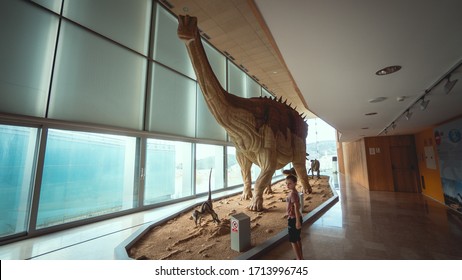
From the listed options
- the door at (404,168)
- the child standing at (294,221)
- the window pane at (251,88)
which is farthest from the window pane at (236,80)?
the child standing at (294,221)

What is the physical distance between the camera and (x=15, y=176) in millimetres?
3098

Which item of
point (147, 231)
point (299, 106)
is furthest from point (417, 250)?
point (299, 106)

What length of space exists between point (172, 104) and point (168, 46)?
1751 mm

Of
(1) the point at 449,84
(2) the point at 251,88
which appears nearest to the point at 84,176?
(1) the point at 449,84

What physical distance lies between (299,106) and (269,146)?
1254 centimetres

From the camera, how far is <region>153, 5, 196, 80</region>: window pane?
5.57 meters

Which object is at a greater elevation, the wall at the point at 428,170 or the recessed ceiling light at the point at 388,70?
the recessed ceiling light at the point at 388,70

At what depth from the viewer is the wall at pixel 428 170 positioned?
5.71 meters

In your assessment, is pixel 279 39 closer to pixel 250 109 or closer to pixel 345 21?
pixel 345 21

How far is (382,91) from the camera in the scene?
2951 millimetres

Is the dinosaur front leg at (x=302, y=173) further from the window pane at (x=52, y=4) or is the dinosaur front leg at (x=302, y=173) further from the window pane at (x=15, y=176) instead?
the window pane at (x=52, y=4)

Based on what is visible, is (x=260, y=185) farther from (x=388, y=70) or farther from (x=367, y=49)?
(x=367, y=49)

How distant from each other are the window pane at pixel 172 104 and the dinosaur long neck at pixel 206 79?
266 cm

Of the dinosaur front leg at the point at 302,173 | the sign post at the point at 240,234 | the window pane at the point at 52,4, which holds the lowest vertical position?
the sign post at the point at 240,234
